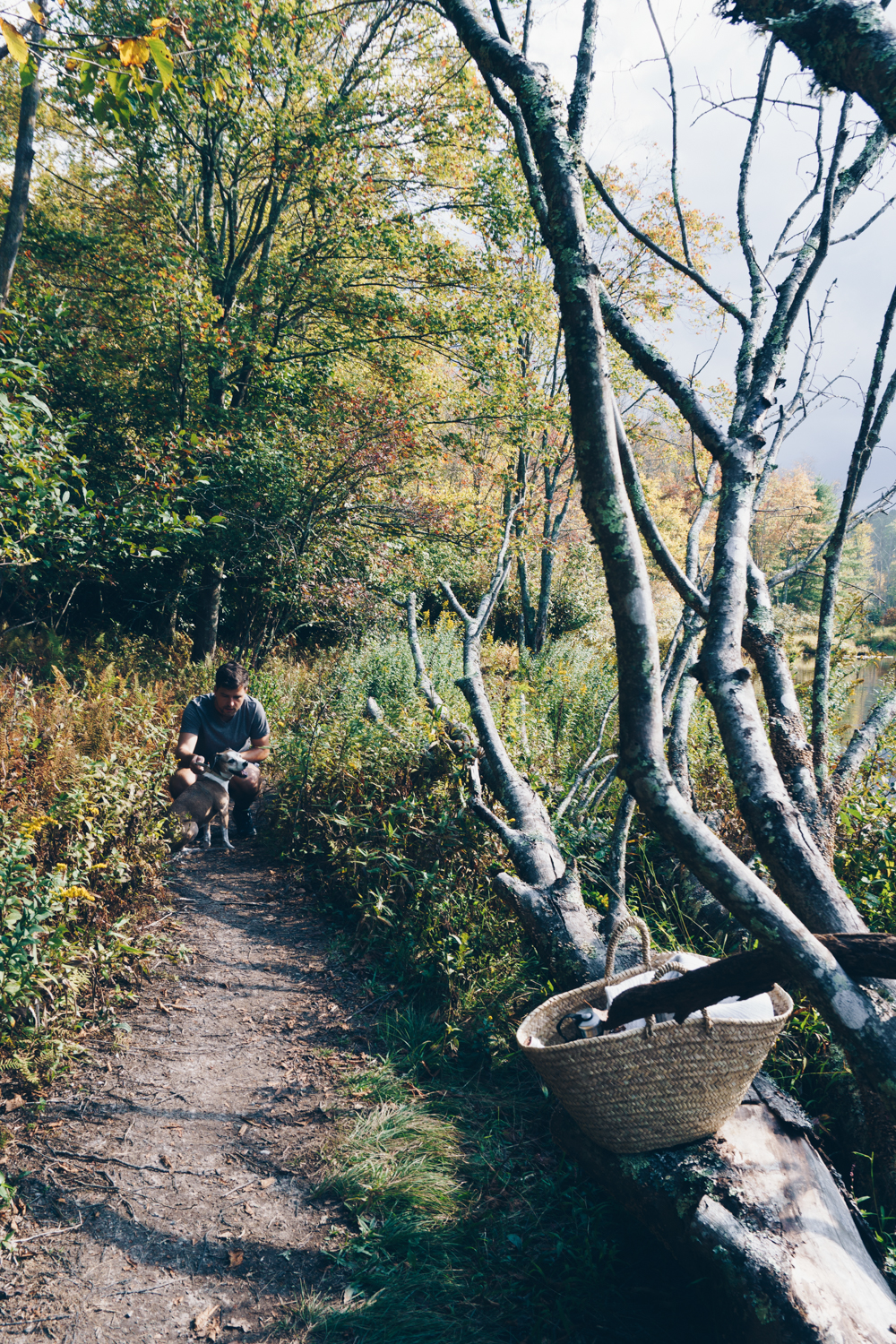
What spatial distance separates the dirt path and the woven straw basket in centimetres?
102

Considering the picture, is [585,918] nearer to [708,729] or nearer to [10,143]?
[708,729]

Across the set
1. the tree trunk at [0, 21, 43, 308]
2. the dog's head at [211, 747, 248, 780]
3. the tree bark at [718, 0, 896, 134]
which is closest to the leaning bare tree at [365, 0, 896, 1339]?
the tree bark at [718, 0, 896, 134]

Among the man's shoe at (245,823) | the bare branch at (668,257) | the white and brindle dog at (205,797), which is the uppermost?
the bare branch at (668,257)

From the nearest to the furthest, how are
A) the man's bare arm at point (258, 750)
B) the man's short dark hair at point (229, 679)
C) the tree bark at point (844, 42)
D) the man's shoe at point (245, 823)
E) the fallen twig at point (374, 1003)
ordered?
the tree bark at point (844, 42), the fallen twig at point (374, 1003), the man's short dark hair at point (229, 679), the man's bare arm at point (258, 750), the man's shoe at point (245, 823)

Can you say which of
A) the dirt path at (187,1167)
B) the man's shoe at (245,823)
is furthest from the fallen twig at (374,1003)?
the man's shoe at (245,823)

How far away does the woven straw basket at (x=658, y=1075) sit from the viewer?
6.24 ft

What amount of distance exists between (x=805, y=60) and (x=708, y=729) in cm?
451

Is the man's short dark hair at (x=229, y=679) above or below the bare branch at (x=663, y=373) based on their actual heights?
below

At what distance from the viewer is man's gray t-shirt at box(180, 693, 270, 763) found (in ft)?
17.5

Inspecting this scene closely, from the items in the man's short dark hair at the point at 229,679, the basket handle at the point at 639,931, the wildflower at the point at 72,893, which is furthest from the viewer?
the man's short dark hair at the point at 229,679

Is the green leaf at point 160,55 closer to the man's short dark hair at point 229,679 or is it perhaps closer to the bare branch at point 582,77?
the bare branch at point 582,77

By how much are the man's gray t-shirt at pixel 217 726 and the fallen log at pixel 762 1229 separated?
4026 mm

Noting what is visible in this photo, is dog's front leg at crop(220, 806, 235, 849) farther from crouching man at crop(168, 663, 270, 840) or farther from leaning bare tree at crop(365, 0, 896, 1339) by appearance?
leaning bare tree at crop(365, 0, 896, 1339)

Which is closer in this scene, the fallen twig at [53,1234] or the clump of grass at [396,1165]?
the fallen twig at [53,1234]
